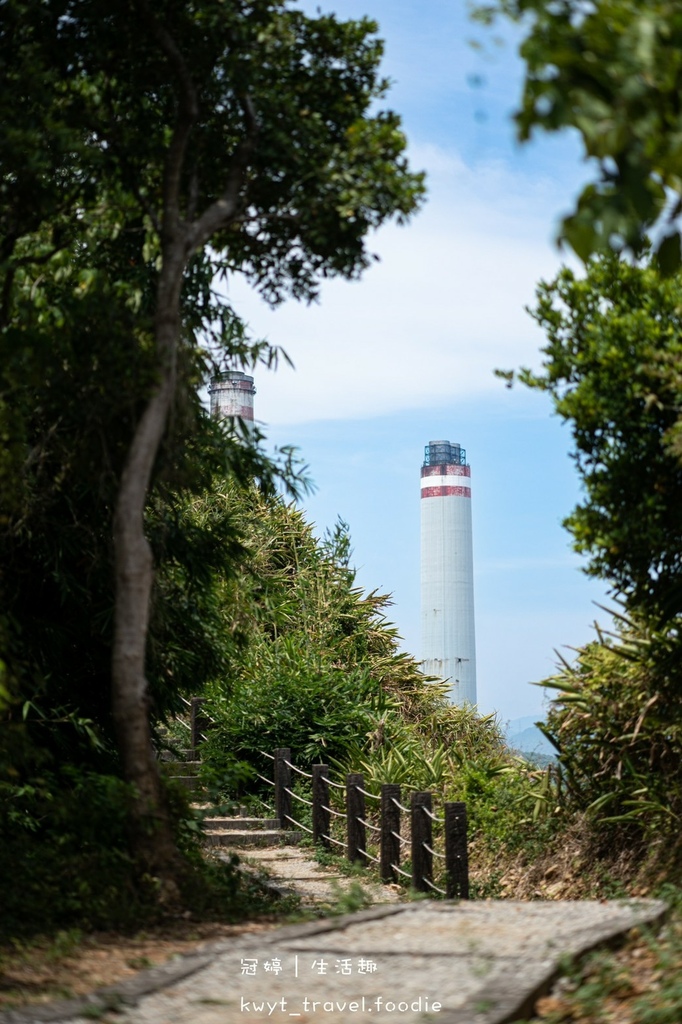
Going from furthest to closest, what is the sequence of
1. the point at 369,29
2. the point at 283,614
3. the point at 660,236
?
the point at 283,614 < the point at 369,29 < the point at 660,236

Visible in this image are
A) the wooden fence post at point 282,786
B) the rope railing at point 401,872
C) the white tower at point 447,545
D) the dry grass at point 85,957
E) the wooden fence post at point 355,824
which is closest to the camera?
the dry grass at point 85,957

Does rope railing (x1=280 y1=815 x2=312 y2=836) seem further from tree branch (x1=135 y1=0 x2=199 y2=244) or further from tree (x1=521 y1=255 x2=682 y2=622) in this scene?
tree branch (x1=135 y1=0 x2=199 y2=244)

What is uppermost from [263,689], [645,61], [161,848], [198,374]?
[198,374]

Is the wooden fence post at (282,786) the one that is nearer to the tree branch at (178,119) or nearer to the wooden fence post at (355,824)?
the wooden fence post at (355,824)

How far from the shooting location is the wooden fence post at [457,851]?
997cm

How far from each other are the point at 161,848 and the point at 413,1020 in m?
3.32

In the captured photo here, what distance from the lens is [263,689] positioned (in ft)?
51.8

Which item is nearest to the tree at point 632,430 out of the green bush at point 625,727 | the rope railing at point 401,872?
the green bush at point 625,727

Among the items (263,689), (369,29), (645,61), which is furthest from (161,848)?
(263,689)

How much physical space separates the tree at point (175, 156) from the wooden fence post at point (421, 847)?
346cm

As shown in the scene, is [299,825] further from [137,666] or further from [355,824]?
[137,666]

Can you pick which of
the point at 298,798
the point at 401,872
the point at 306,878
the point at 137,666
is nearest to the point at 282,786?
the point at 298,798

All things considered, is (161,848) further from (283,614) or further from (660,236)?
(283,614)

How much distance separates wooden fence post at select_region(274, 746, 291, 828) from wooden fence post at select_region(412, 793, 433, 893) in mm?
3745
